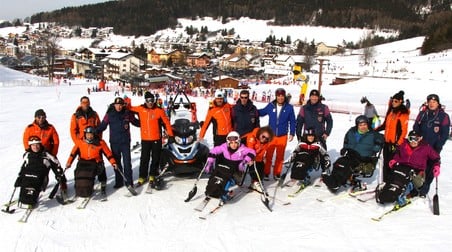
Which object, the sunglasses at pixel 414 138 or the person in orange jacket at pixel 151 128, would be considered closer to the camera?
the sunglasses at pixel 414 138

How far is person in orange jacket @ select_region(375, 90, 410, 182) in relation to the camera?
21.1 ft

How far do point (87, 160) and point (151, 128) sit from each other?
1201 millimetres

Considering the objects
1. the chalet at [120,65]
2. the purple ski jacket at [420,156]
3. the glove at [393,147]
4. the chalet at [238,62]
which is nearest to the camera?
the purple ski jacket at [420,156]

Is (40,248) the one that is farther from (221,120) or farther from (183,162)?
(221,120)

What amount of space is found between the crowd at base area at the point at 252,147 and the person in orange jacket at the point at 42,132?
0.02 m

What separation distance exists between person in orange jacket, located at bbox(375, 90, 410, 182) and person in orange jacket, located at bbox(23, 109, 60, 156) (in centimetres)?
571

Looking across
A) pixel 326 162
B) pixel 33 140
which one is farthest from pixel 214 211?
pixel 33 140

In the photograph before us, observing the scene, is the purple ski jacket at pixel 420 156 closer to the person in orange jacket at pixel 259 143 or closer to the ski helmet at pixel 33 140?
the person in orange jacket at pixel 259 143

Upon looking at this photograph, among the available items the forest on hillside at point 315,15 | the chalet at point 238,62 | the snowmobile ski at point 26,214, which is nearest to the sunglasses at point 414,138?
the snowmobile ski at point 26,214

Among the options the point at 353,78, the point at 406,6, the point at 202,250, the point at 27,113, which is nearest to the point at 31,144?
the point at 202,250

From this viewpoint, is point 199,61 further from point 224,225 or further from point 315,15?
point 224,225

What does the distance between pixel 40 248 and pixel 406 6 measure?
19578 centimetres

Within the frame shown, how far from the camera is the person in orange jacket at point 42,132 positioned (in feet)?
20.1

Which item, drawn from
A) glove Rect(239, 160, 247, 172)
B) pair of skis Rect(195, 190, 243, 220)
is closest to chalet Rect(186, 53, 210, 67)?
glove Rect(239, 160, 247, 172)
